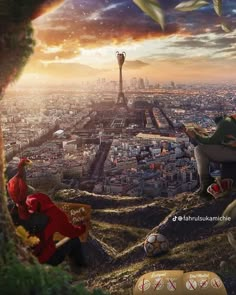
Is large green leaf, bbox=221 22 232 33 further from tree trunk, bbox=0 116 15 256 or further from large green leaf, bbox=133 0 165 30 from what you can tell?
tree trunk, bbox=0 116 15 256

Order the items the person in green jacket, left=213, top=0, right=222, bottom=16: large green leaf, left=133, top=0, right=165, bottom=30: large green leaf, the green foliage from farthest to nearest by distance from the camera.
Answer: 1. the person in green jacket
2. left=213, top=0, right=222, bottom=16: large green leaf
3. left=133, top=0, right=165, bottom=30: large green leaf
4. the green foliage

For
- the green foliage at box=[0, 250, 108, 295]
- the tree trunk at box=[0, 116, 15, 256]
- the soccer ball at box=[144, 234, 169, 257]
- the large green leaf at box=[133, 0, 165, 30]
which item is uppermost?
the large green leaf at box=[133, 0, 165, 30]

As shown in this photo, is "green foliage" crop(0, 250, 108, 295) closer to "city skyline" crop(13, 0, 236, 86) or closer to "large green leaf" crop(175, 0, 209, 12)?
"city skyline" crop(13, 0, 236, 86)

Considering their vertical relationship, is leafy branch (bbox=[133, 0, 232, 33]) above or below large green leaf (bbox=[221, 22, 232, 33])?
above

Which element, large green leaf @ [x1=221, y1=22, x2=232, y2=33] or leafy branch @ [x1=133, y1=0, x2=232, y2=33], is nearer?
leafy branch @ [x1=133, y1=0, x2=232, y2=33]

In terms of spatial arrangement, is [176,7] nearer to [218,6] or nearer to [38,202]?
[218,6]

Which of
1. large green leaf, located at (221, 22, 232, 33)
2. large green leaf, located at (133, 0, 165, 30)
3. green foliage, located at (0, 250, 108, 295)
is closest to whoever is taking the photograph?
green foliage, located at (0, 250, 108, 295)

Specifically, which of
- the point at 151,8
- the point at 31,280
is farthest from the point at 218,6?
the point at 31,280

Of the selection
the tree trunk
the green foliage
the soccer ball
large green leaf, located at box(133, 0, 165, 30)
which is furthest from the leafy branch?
the green foliage
